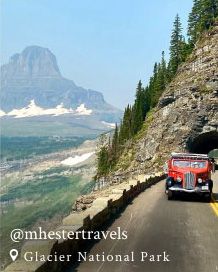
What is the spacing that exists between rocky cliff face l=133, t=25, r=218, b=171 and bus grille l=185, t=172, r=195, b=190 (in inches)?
1962

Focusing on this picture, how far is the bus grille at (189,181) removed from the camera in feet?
88.0

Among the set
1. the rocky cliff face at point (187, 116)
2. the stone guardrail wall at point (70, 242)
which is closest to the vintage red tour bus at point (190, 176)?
the stone guardrail wall at point (70, 242)

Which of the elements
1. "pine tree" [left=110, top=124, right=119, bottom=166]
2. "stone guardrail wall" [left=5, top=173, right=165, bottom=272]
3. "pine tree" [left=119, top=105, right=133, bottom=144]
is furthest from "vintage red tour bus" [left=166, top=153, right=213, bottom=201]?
"pine tree" [left=119, top=105, right=133, bottom=144]

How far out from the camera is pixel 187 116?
84.8 m

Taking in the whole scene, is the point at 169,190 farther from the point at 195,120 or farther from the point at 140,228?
the point at 195,120

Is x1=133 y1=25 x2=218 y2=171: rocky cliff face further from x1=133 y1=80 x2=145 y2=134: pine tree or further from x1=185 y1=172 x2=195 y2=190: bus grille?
x1=185 y1=172 x2=195 y2=190: bus grille

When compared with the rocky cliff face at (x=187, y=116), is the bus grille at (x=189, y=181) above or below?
below

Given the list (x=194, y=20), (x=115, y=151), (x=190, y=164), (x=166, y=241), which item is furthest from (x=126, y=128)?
(x=166, y=241)

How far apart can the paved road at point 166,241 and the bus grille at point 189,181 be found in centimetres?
380

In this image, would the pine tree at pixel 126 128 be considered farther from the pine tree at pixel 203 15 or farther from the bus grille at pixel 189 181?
the bus grille at pixel 189 181

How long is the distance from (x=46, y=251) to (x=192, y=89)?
79869 mm

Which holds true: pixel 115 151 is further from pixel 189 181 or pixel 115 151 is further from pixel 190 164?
pixel 189 181

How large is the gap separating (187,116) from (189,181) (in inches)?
2318

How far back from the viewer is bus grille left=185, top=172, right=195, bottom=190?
26.8m
